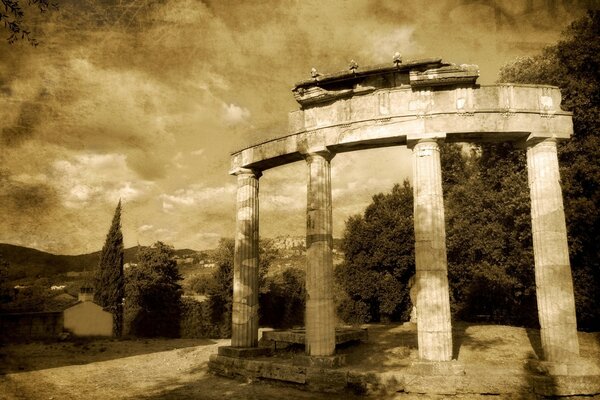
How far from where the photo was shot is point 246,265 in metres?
16.3

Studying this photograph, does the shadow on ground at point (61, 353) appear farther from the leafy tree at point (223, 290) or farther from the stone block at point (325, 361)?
the stone block at point (325, 361)

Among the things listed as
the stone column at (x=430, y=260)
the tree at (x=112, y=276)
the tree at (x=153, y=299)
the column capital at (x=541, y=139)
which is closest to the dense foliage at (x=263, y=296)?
the tree at (x=153, y=299)

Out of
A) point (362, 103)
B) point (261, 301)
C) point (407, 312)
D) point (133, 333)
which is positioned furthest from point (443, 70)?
point (133, 333)

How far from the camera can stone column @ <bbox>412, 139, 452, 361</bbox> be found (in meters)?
12.3

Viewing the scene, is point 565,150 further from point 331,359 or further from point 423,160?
point 331,359

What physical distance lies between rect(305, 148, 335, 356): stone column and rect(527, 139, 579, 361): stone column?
21.2ft

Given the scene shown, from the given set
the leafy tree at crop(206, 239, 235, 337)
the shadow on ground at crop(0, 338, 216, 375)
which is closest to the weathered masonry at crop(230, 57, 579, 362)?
the shadow on ground at crop(0, 338, 216, 375)

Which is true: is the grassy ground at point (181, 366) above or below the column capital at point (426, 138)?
below

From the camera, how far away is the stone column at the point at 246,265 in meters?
16.0

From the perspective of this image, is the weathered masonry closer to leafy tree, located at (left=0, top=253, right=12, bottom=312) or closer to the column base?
the column base

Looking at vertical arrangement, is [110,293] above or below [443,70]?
below

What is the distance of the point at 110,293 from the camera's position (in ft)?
138

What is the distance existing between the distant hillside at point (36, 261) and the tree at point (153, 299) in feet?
11.8

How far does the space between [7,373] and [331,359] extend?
13355 millimetres
